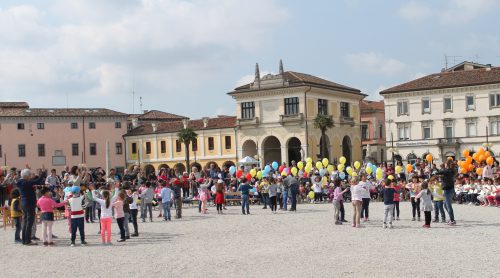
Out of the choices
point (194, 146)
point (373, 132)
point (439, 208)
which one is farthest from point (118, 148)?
point (439, 208)

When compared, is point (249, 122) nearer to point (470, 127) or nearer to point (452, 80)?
point (452, 80)

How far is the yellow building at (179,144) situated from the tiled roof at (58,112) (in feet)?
12.0

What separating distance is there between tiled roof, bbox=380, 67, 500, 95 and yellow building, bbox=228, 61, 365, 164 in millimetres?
5681

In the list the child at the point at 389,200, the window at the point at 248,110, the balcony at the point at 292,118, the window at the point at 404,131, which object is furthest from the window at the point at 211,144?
the child at the point at 389,200

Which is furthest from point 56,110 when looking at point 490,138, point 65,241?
point 65,241

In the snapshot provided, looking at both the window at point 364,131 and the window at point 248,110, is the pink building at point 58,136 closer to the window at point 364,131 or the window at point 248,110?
the window at point 248,110

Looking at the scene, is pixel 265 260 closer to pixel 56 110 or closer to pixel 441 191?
pixel 441 191

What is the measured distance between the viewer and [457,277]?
1182 centimetres

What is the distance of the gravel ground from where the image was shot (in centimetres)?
1309

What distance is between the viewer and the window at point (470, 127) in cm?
6631

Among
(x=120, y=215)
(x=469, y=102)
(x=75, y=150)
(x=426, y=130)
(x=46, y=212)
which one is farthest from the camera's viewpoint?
(x=75, y=150)

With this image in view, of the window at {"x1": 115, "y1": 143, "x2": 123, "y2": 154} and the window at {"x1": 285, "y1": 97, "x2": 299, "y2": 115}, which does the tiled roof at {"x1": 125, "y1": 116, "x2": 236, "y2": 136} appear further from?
the window at {"x1": 285, "y1": 97, "x2": 299, "y2": 115}

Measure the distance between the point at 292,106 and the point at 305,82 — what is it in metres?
2.67

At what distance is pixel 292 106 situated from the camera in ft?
218
